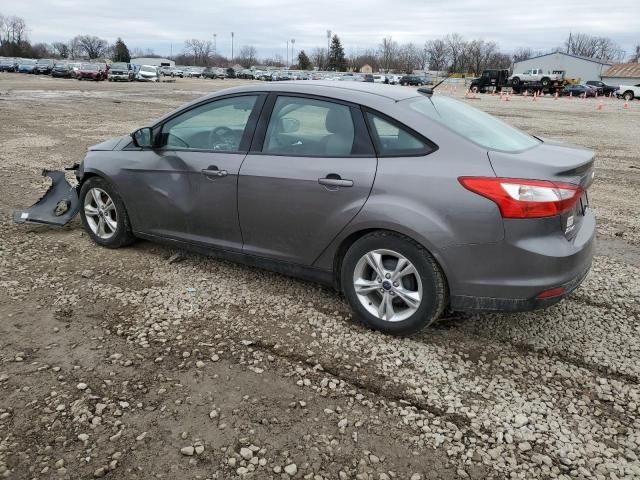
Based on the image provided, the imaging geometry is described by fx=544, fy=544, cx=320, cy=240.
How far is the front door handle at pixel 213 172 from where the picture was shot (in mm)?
4191

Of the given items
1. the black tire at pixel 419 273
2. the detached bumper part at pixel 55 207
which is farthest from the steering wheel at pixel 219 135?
the detached bumper part at pixel 55 207

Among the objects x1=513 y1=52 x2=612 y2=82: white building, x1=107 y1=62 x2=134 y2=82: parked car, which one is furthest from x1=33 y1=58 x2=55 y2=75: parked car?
x1=513 y1=52 x2=612 y2=82: white building

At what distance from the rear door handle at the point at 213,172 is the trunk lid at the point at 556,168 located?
78.1 inches

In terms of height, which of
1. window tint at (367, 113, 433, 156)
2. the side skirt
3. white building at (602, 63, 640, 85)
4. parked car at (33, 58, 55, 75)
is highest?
white building at (602, 63, 640, 85)

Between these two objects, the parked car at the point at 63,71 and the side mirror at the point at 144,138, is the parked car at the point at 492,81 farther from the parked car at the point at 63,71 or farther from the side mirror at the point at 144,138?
the side mirror at the point at 144,138

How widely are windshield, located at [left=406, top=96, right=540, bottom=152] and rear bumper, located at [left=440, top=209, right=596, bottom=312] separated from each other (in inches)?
25.7

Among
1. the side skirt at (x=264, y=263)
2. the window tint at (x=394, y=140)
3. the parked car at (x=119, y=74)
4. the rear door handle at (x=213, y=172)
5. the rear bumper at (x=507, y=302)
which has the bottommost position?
the side skirt at (x=264, y=263)

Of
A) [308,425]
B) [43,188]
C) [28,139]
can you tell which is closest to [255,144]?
[308,425]

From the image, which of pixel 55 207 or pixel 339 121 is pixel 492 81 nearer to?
pixel 55 207

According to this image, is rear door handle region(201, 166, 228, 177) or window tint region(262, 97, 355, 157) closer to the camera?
window tint region(262, 97, 355, 157)

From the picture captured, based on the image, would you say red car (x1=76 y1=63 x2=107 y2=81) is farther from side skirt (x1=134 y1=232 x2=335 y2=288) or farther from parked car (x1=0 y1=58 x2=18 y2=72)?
side skirt (x1=134 y1=232 x2=335 y2=288)

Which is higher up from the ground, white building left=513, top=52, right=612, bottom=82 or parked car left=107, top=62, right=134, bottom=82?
white building left=513, top=52, right=612, bottom=82

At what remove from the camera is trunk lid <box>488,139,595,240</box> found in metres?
3.19

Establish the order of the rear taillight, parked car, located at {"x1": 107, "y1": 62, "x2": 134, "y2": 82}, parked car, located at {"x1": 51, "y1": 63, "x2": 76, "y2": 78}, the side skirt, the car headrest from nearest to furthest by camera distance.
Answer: the rear taillight < the car headrest < the side skirt < parked car, located at {"x1": 107, "y1": 62, "x2": 134, "y2": 82} < parked car, located at {"x1": 51, "y1": 63, "x2": 76, "y2": 78}
